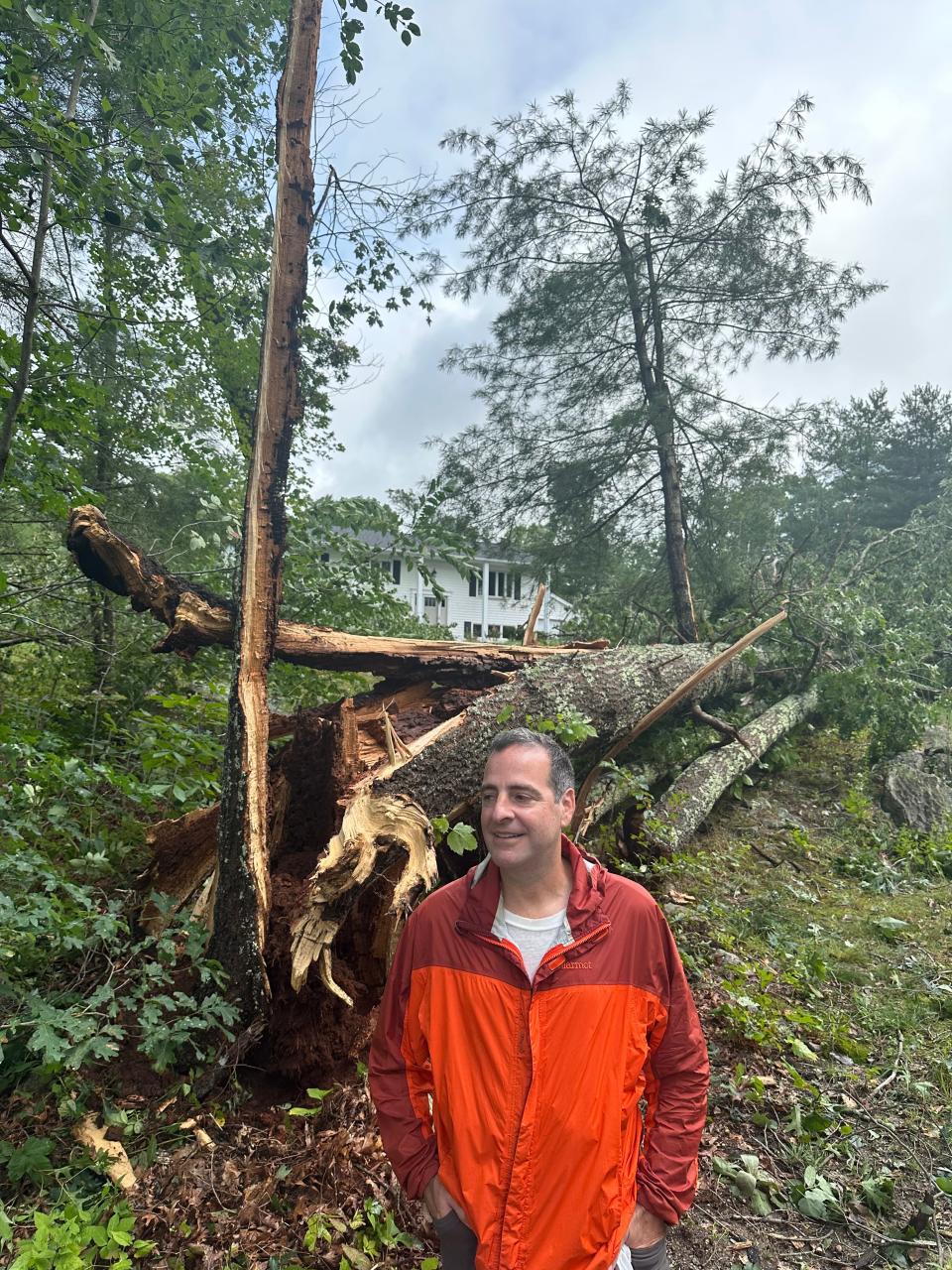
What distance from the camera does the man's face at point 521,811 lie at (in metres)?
1.86

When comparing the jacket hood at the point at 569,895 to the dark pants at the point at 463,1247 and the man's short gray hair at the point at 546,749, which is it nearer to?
the man's short gray hair at the point at 546,749

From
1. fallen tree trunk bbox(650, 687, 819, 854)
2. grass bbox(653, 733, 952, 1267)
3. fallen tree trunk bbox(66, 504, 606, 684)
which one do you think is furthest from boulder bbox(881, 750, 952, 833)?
fallen tree trunk bbox(66, 504, 606, 684)

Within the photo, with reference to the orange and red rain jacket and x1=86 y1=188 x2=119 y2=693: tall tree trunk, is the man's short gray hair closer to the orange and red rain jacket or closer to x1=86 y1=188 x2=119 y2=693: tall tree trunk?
the orange and red rain jacket

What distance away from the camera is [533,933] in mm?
1876

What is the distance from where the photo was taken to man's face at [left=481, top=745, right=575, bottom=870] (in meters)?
1.86

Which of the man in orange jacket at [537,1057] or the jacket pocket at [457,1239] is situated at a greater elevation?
the man in orange jacket at [537,1057]

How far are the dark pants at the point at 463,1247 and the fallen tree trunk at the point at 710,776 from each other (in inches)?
153

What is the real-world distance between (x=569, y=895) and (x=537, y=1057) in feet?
1.27

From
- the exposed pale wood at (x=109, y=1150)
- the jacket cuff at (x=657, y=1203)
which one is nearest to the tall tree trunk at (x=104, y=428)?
the exposed pale wood at (x=109, y=1150)

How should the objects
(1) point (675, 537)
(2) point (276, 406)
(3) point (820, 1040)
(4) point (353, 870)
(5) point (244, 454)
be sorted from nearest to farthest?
(4) point (353, 870) → (2) point (276, 406) → (3) point (820, 1040) → (5) point (244, 454) → (1) point (675, 537)

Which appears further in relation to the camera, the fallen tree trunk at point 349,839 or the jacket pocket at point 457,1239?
the fallen tree trunk at point 349,839

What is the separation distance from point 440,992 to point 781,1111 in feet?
8.37

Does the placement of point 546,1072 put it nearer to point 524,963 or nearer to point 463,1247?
point 524,963

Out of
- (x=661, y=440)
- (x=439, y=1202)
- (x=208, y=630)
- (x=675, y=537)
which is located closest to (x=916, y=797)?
(x=675, y=537)
